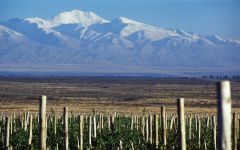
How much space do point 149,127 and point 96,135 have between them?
8.88 ft

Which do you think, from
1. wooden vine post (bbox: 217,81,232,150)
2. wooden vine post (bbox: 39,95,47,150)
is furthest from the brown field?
wooden vine post (bbox: 217,81,232,150)

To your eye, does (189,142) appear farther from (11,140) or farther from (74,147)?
(11,140)

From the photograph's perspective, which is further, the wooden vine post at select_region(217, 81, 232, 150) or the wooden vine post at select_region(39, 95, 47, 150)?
the wooden vine post at select_region(39, 95, 47, 150)

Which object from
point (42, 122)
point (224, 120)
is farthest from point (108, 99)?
point (224, 120)

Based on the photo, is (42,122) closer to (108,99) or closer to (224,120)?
(224,120)

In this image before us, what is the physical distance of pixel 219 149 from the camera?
6.68 metres

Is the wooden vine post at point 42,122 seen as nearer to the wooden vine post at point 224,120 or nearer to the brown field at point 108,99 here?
the wooden vine post at point 224,120

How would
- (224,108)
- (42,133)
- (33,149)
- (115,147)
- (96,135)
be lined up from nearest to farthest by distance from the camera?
1. (224,108)
2. (42,133)
3. (33,149)
4. (115,147)
5. (96,135)

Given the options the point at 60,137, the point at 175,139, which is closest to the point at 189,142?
the point at 175,139

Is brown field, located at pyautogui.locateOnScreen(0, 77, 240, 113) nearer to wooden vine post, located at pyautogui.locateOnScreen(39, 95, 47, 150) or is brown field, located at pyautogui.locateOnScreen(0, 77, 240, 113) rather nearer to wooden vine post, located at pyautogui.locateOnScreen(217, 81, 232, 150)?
wooden vine post, located at pyautogui.locateOnScreen(39, 95, 47, 150)

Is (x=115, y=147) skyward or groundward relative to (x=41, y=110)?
groundward

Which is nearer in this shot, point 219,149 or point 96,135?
point 219,149

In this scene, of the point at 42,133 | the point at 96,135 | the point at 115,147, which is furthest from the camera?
the point at 96,135

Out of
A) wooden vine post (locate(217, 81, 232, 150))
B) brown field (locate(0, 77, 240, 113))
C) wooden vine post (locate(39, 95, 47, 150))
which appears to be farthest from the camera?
brown field (locate(0, 77, 240, 113))
